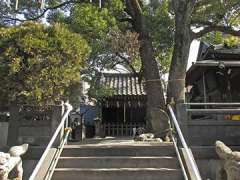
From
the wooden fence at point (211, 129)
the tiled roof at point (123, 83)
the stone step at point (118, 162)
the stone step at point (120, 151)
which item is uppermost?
the tiled roof at point (123, 83)

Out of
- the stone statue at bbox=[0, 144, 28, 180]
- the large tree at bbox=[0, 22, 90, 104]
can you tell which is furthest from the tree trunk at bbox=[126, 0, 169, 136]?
the stone statue at bbox=[0, 144, 28, 180]

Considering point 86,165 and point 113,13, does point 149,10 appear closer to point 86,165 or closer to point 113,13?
point 113,13

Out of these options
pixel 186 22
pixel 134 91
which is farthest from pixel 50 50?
pixel 134 91

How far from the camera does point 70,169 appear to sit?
868 centimetres

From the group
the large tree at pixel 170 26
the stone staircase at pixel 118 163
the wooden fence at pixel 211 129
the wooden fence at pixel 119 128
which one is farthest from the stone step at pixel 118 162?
the wooden fence at pixel 119 128

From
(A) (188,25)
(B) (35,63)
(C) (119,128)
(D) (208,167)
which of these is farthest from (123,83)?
(D) (208,167)

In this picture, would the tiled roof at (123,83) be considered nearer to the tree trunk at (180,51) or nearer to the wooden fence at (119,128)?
the wooden fence at (119,128)

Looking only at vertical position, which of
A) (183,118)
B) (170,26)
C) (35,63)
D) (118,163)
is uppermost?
(170,26)

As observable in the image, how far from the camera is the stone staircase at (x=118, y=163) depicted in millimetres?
8484

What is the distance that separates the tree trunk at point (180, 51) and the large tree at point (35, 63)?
432 centimetres

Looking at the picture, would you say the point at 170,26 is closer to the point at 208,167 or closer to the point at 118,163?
the point at 208,167

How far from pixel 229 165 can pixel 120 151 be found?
2961mm

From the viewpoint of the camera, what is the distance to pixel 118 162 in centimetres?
902

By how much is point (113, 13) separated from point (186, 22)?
4101 millimetres
